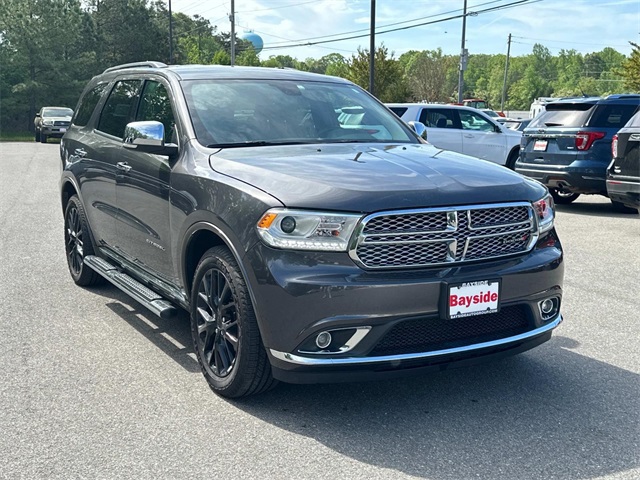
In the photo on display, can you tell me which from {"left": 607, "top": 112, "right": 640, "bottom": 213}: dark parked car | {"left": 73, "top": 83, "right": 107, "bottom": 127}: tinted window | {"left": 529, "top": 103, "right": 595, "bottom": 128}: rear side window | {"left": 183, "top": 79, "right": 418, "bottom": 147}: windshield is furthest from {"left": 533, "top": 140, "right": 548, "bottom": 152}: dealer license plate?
{"left": 73, "top": 83, "right": 107, "bottom": 127}: tinted window

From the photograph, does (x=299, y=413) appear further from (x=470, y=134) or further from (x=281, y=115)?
(x=470, y=134)

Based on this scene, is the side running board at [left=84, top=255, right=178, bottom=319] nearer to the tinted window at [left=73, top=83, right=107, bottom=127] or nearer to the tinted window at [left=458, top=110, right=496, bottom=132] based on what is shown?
→ the tinted window at [left=73, top=83, right=107, bottom=127]

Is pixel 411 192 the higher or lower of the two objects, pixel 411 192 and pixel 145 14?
the lower

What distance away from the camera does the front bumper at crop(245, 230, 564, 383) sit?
11.2ft

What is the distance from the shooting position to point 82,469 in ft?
10.6

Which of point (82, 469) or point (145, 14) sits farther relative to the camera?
point (145, 14)

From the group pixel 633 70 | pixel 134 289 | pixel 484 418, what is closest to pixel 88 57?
pixel 633 70

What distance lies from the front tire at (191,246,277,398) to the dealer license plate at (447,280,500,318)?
98 centimetres

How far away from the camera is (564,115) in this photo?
11.9 metres

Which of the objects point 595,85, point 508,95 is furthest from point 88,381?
point 595,85

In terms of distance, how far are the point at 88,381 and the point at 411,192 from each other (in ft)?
7.27

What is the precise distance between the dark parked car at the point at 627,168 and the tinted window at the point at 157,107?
242 inches

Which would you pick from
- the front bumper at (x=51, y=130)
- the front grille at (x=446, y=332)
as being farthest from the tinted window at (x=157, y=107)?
the front bumper at (x=51, y=130)

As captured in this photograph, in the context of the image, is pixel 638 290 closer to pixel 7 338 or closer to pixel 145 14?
Result: pixel 7 338
